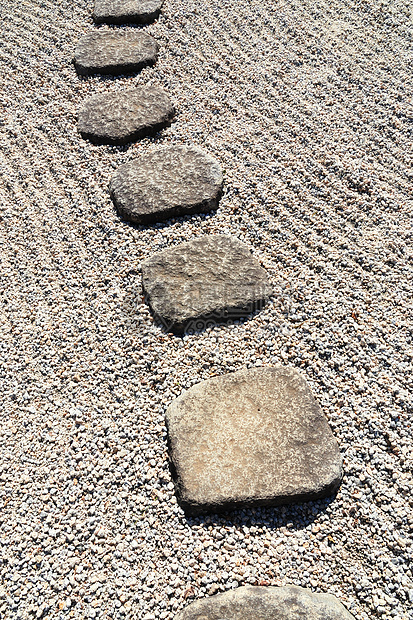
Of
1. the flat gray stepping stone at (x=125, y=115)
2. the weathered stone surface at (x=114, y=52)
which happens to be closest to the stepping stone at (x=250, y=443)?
the flat gray stepping stone at (x=125, y=115)

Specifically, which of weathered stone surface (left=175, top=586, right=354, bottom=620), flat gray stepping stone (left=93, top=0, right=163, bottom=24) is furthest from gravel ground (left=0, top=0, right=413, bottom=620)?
flat gray stepping stone (left=93, top=0, right=163, bottom=24)

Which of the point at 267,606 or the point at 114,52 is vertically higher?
the point at 114,52

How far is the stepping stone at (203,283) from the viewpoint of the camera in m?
2.42

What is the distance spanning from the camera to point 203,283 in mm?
2518

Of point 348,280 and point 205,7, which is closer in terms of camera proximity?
point 348,280

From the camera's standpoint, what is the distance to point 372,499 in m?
1.86

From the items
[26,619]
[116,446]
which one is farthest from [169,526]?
[26,619]

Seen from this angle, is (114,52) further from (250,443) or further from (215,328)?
(250,443)

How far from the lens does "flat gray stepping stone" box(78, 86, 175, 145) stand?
337 centimetres

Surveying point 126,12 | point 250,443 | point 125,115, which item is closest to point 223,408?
point 250,443

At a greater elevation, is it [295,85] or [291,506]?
[295,85]

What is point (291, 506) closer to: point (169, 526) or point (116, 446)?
point (169, 526)

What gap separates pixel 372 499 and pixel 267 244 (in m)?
1.45

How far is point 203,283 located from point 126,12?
131 inches
